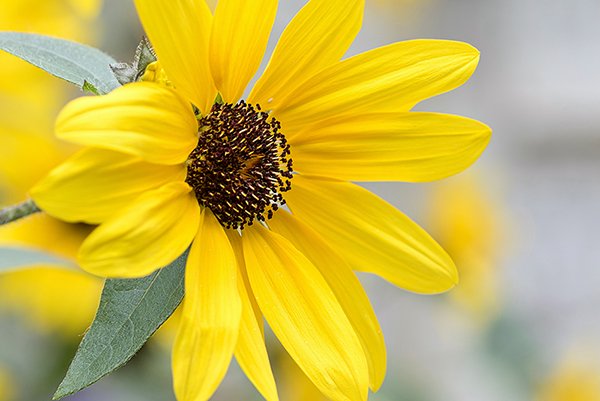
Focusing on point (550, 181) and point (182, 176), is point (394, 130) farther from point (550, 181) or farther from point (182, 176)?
point (550, 181)

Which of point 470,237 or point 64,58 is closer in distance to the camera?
point 64,58

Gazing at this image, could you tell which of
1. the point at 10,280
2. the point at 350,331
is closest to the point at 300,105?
the point at 350,331

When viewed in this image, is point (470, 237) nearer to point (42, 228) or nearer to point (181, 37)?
point (42, 228)

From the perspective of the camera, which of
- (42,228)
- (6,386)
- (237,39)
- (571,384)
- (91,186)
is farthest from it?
(571,384)

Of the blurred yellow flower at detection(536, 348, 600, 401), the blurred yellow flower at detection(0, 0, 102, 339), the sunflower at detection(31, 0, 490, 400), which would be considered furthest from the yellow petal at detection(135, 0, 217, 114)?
the blurred yellow flower at detection(536, 348, 600, 401)

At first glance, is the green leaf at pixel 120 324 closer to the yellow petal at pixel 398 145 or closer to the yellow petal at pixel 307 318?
the yellow petal at pixel 307 318

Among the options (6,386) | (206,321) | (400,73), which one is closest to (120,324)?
(206,321)

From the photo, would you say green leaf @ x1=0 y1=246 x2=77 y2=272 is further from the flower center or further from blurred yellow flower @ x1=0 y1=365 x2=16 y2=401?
blurred yellow flower @ x1=0 y1=365 x2=16 y2=401

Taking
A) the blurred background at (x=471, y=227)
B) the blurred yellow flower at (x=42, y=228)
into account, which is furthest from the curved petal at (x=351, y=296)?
the blurred yellow flower at (x=42, y=228)
